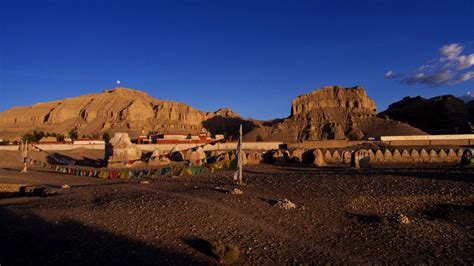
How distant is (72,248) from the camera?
9.05 meters

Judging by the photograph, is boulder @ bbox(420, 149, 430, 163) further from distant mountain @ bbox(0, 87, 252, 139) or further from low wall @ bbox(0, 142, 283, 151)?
distant mountain @ bbox(0, 87, 252, 139)

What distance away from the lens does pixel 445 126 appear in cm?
10912

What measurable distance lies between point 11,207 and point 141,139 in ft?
166

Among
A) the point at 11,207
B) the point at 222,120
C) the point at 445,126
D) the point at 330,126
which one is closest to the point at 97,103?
the point at 222,120

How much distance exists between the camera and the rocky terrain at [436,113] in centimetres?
11151

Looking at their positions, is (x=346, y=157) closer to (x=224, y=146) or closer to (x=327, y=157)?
(x=327, y=157)

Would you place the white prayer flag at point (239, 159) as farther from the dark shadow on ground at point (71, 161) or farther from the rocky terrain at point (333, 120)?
the rocky terrain at point (333, 120)

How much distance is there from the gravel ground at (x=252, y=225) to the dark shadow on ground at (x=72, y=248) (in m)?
0.02

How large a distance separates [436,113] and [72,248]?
437 ft

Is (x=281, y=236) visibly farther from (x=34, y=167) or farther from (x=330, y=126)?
(x=330, y=126)

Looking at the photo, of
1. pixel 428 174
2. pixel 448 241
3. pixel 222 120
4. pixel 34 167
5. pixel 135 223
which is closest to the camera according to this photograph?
pixel 448 241

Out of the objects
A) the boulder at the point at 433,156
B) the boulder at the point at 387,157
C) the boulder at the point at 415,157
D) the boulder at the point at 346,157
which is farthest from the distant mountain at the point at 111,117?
the boulder at the point at 433,156

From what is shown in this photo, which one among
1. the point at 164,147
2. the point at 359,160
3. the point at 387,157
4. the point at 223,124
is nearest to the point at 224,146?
the point at 164,147

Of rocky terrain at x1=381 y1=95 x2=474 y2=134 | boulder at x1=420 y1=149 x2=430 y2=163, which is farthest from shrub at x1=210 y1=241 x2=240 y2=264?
rocky terrain at x1=381 y1=95 x2=474 y2=134
